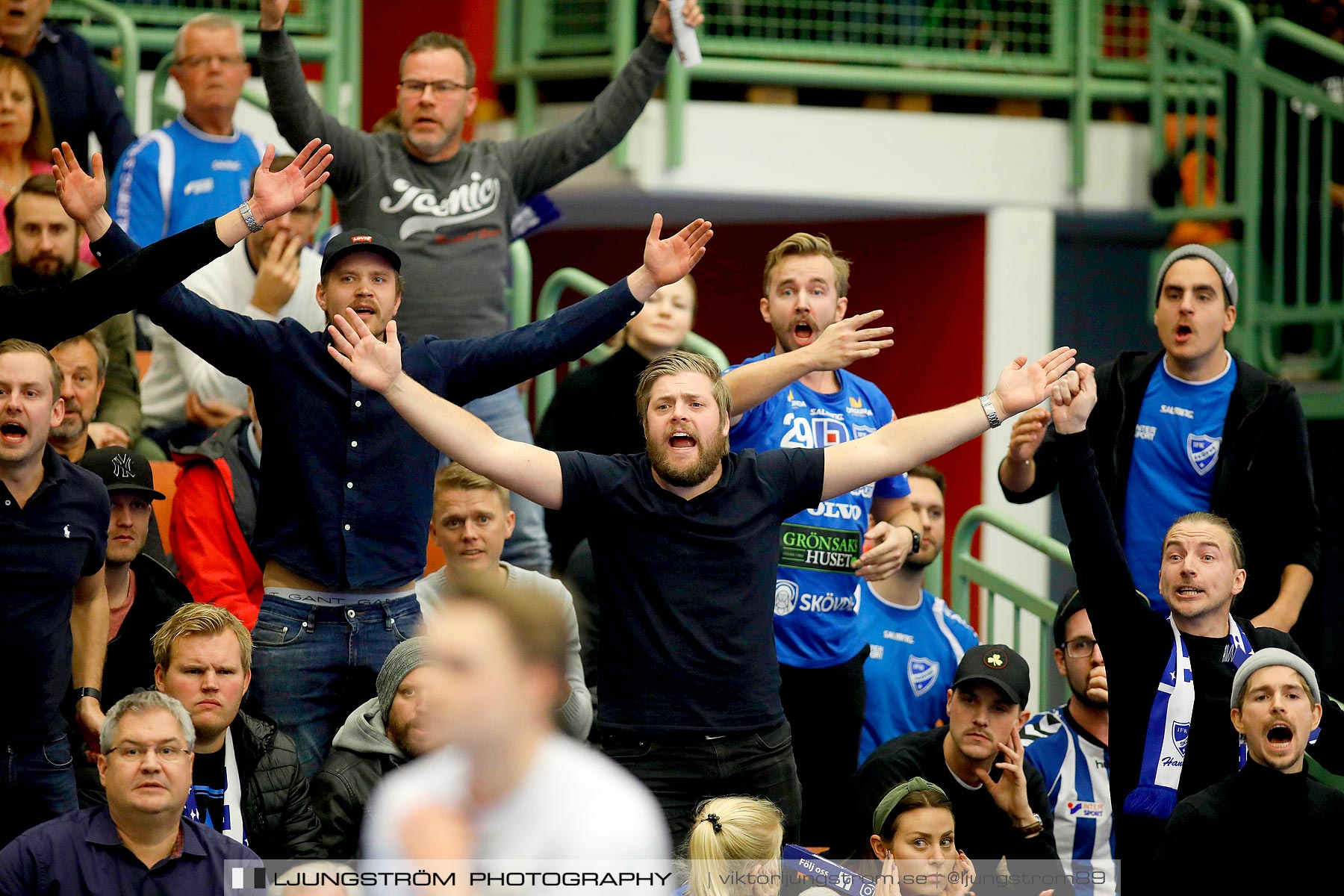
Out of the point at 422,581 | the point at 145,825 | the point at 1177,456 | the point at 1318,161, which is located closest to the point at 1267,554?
the point at 1177,456

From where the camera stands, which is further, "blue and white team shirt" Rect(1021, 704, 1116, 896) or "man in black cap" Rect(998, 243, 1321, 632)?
"blue and white team shirt" Rect(1021, 704, 1116, 896)

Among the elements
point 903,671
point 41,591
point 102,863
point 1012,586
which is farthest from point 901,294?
point 102,863

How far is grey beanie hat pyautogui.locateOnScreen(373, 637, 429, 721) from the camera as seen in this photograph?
16.4 ft

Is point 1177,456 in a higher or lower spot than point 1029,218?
lower

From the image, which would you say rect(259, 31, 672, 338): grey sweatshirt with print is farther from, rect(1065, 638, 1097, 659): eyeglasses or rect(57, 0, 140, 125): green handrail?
rect(57, 0, 140, 125): green handrail

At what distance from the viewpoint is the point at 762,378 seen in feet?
17.3

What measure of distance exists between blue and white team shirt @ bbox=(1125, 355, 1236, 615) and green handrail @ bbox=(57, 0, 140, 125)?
4911 millimetres

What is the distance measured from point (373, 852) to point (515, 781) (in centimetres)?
28

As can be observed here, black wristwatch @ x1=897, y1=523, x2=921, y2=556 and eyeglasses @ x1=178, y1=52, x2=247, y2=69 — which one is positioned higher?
eyeglasses @ x1=178, y1=52, x2=247, y2=69

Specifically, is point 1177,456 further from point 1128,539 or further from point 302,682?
point 302,682

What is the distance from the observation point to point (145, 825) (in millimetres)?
4691

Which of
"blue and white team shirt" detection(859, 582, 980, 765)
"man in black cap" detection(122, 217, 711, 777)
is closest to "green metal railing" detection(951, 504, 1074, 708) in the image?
"blue and white team shirt" detection(859, 582, 980, 765)

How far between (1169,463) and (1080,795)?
118cm

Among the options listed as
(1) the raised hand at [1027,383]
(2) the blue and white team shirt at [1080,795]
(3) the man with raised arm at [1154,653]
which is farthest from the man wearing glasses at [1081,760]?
(1) the raised hand at [1027,383]
